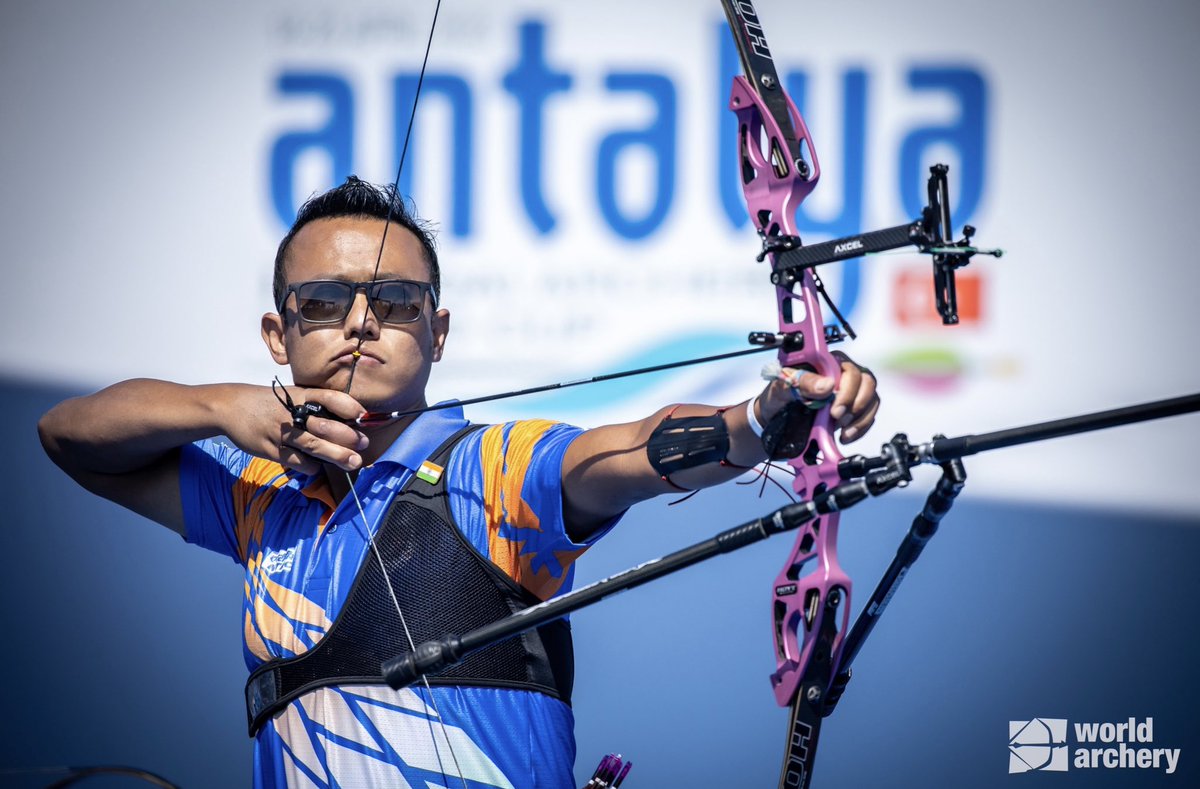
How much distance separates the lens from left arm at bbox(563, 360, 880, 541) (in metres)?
1.39

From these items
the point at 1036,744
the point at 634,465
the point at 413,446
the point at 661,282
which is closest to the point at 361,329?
the point at 413,446

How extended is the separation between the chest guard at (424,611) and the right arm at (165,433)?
0.12 metres

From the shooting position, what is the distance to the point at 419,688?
1.61 metres

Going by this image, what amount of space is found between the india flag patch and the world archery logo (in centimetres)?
165

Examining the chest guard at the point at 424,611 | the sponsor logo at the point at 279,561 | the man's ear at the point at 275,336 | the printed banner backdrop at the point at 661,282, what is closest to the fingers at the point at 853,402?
the chest guard at the point at 424,611

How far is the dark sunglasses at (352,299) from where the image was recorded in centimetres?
175

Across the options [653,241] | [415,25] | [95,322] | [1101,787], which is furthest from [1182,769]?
[95,322]

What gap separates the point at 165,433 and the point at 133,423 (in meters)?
0.06

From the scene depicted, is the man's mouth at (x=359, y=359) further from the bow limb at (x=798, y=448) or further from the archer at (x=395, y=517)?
the bow limb at (x=798, y=448)

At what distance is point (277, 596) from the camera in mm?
1699

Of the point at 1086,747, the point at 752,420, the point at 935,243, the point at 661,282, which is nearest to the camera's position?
the point at 935,243

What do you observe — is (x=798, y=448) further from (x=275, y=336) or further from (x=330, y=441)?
(x=275, y=336)

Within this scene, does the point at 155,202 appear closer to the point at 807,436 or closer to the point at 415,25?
the point at 415,25

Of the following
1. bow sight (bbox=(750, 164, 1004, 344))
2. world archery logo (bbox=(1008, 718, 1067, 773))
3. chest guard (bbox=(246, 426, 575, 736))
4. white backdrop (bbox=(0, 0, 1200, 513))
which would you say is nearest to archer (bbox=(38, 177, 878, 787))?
chest guard (bbox=(246, 426, 575, 736))
